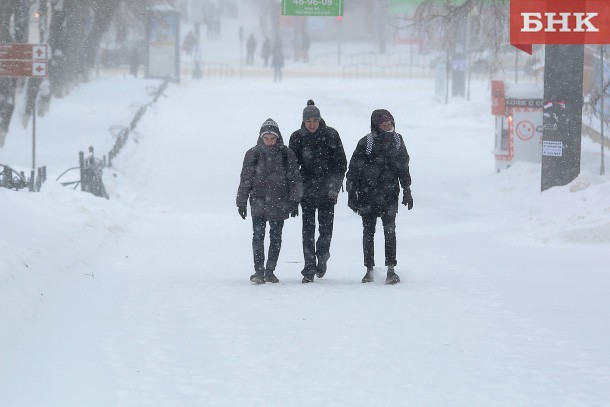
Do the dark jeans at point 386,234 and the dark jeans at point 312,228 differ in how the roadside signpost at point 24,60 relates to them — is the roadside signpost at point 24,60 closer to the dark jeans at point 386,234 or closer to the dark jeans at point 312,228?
the dark jeans at point 312,228

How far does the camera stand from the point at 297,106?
134 feet

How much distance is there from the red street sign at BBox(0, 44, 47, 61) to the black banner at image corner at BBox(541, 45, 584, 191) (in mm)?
8480

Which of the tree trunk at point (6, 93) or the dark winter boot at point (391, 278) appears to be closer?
the dark winter boot at point (391, 278)

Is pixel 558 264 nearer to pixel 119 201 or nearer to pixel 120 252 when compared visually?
pixel 120 252

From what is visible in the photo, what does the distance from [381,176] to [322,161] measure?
1.80ft

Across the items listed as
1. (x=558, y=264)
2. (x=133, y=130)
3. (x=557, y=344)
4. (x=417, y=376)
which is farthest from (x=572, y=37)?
(x=133, y=130)

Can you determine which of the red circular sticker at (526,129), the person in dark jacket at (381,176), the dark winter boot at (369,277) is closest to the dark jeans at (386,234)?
the person in dark jacket at (381,176)

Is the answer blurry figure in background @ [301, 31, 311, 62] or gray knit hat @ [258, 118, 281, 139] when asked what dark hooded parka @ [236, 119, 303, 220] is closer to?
gray knit hat @ [258, 118, 281, 139]

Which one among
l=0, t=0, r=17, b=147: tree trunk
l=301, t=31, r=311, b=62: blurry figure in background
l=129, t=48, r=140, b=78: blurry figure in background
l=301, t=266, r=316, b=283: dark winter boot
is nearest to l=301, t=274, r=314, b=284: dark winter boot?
l=301, t=266, r=316, b=283: dark winter boot

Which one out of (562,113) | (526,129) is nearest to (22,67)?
(562,113)

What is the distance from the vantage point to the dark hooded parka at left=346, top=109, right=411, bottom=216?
10453mm

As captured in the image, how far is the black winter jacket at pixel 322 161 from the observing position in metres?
10.6

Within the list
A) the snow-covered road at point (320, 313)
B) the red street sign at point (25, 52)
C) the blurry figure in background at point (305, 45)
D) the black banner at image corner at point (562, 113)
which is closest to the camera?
the snow-covered road at point (320, 313)

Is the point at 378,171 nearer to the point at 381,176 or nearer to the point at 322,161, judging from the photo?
the point at 381,176
